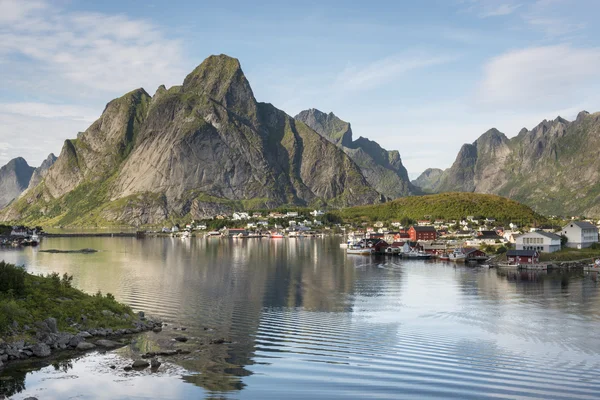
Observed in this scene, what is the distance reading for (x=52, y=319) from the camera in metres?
33.4

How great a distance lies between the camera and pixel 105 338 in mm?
35125

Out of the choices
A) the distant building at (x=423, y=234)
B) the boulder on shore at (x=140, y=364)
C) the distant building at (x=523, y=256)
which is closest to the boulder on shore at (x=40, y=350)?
the boulder on shore at (x=140, y=364)

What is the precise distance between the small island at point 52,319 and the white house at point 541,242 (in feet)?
240

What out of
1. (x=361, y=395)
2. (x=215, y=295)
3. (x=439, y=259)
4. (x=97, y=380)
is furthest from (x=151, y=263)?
(x=361, y=395)

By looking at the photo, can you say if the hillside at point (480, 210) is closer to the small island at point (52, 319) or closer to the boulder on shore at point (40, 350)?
the small island at point (52, 319)

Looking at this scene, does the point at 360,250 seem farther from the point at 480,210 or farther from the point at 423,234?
the point at 480,210

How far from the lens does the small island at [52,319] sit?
3092cm

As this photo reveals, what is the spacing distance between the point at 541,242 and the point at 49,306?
265ft

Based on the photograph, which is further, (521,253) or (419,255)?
(419,255)

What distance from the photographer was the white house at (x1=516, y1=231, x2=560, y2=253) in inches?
3669

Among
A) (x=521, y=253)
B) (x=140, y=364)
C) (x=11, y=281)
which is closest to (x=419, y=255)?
(x=521, y=253)

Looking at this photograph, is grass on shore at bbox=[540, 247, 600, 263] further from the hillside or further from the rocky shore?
the hillside

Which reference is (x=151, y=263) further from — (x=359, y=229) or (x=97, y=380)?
(x=359, y=229)

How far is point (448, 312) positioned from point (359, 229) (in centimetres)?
15087
